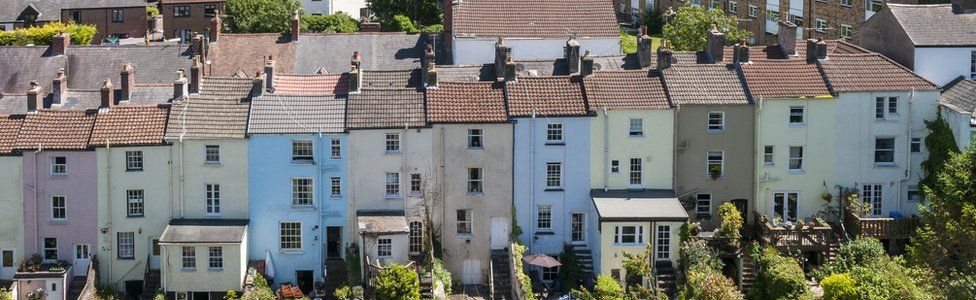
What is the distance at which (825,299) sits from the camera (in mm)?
66875

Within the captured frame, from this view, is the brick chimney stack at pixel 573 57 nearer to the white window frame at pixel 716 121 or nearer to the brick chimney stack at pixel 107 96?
the white window frame at pixel 716 121

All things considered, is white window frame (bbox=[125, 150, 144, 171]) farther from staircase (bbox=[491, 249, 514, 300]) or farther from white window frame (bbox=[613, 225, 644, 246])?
white window frame (bbox=[613, 225, 644, 246])

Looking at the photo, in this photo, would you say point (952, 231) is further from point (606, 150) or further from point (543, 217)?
point (543, 217)

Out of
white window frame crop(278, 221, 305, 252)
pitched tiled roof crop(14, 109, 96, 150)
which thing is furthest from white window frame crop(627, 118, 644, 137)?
pitched tiled roof crop(14, 109, 96, 150)

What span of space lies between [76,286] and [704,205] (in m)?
27.5

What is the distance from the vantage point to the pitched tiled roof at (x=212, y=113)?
234 feet

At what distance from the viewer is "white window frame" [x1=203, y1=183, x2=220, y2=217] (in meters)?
71.7

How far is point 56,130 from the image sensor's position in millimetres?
72000

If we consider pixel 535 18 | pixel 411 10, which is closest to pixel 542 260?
pixel 535 18

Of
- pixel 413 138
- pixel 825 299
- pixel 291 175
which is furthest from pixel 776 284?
pixel 291 175

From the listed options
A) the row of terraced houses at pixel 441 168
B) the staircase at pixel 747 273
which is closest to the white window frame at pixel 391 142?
the row of terraced houses at pixel 441 168

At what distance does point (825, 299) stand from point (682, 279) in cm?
618

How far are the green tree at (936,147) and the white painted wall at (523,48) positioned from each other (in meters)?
20.2

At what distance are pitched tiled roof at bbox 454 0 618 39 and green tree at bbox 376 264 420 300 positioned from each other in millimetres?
23694
